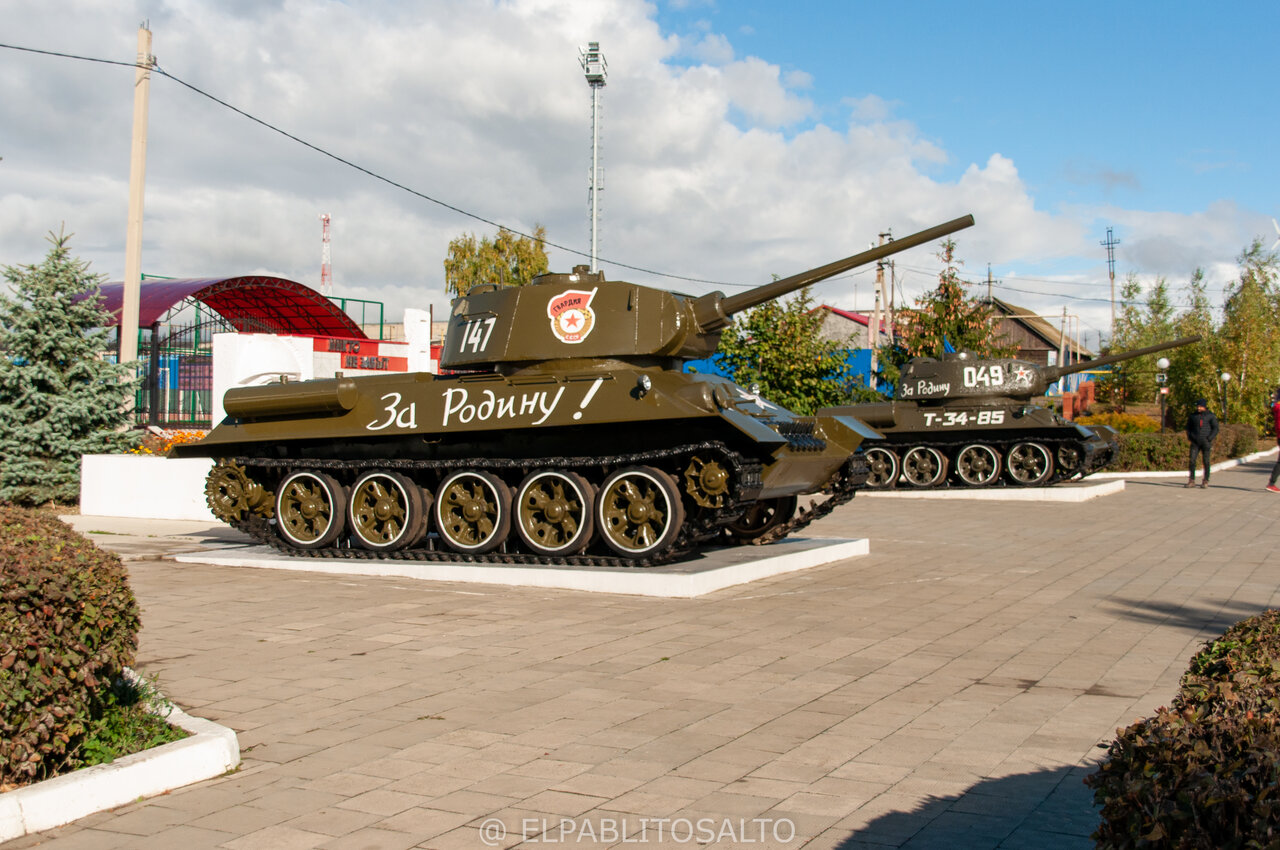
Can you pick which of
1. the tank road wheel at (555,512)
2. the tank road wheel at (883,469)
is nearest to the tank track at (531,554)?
the tank road wheel at (555,512)

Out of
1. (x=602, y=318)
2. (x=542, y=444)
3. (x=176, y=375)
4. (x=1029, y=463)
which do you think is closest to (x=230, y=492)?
(x=542, y=444)

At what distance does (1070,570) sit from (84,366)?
16.1 m

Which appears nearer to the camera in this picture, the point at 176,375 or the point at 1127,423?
the point at 176,375

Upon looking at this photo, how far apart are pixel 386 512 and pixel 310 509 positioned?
106 cm

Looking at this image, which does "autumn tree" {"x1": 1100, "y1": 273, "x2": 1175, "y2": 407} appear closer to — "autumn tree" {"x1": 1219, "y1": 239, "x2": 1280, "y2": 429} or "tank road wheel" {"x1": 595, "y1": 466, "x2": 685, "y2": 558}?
"autumn tree" {"x1": 1219, "y1": 239, "x2": 1280, "y2": 429}

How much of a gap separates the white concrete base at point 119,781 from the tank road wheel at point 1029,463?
2104cm

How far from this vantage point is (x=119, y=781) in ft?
15.5

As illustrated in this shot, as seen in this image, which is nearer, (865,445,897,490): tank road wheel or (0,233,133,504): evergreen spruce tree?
(0,233,133,504): evergreen spruce tree

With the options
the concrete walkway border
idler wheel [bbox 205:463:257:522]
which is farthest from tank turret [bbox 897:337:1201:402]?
idler wheel [bbox 205:463:257:522]

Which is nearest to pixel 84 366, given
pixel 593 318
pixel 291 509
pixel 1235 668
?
pixel 291 509

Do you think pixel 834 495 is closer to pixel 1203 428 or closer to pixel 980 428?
pixel 980 428

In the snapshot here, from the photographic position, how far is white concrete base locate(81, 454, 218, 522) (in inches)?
700

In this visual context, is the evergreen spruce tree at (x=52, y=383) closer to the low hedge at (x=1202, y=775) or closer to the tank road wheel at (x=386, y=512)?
the tank road wheel at (x=386, y=512)
